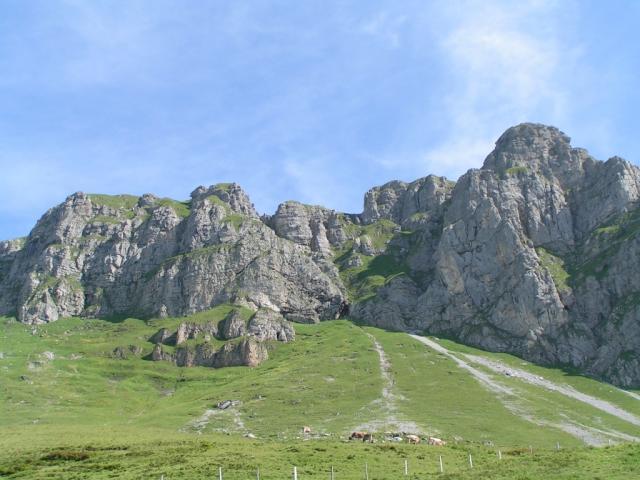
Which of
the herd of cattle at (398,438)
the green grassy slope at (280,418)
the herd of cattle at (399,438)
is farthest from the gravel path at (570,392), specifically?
the herd of cattle at (399,438)

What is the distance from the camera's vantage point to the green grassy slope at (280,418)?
6356cm

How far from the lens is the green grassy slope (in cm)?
6356

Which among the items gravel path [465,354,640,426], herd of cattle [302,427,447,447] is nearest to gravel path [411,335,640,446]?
gravel path [465,354,640,426]

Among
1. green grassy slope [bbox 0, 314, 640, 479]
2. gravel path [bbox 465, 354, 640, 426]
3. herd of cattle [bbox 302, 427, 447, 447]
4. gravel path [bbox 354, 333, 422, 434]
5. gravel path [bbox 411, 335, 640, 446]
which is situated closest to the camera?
green grassy slope [bbox 0, 314, 640, 479]

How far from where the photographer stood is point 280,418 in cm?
14438

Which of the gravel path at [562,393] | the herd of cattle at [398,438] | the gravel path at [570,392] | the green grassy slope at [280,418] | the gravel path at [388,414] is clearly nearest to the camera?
the green grassy slope at [280,418]

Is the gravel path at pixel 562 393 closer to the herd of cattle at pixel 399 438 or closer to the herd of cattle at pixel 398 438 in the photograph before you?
the herd of cattle at pixel 398 438

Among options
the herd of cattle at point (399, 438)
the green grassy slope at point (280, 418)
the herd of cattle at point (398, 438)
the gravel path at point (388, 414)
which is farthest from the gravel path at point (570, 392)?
the herd of cattle at point (399, 438)

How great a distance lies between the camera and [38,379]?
184 m

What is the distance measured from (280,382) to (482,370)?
6401 centimetres

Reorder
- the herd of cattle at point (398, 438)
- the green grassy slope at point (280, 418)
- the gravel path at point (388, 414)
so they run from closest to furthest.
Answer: the green grassy slope at point (280, 418) < the herd of cattle at point (398, 438) < the gravel path at point (388, 414)

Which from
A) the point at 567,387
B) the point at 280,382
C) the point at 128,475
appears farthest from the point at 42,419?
the point at 567,387

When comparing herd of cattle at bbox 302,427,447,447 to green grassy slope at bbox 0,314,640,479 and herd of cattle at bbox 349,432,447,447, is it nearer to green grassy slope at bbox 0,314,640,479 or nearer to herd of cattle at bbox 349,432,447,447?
herd of cattle at bbox 349,432,447,447

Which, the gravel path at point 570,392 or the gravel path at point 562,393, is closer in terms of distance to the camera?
the gravel path at point 562,393
